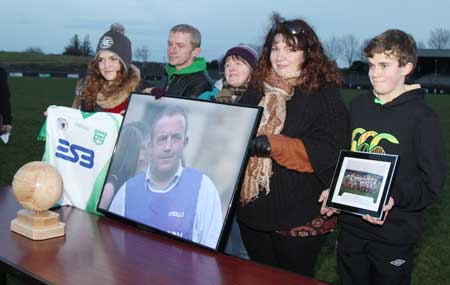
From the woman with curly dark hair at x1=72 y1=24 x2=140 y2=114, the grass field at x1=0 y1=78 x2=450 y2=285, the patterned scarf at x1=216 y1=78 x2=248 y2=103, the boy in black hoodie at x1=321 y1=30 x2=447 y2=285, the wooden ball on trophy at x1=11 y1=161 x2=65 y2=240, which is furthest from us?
the grass field at x1=0 y1=78 x2=450 y2=285

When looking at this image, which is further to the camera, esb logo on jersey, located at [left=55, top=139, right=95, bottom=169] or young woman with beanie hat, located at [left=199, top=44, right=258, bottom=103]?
young woman with beanie hat, located at [left=199, top=44, right=258, bottom=103]

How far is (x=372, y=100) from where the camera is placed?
2.51 meters

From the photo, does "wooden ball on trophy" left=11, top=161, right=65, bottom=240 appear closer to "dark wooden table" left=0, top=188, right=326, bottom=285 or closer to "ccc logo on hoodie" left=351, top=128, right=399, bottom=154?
"dark wooden table" left=0, top=188, right=326, bottom=285

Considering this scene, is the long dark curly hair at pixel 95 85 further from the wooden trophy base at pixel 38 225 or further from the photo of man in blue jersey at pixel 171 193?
the wooden trophy base at pixel 38 225

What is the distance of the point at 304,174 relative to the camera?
7.72ft

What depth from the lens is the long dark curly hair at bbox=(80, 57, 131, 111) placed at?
3.18 metres

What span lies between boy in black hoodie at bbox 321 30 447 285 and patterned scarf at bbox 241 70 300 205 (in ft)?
0.97

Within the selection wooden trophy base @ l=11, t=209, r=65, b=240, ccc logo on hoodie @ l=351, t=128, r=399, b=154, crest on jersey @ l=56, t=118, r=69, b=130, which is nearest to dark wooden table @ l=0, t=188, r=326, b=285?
wooden trophy base @ l=11, t=209, r=65, b=240

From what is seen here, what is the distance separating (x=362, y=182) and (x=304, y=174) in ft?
1.14

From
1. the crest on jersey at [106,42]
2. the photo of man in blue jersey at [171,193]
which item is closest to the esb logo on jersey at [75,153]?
the photo of man in blue jersey at [171,193]

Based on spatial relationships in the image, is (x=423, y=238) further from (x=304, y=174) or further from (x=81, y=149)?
(x=81, y=149)

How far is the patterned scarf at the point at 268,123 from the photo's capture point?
2.33 meters

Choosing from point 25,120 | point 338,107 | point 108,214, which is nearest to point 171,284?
point 108,214

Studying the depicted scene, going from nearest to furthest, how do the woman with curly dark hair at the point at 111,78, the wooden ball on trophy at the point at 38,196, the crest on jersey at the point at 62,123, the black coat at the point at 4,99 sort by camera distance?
the wooden ball on trophy at the point at 38,196 → the crest on jersey at the point at 62,123 → the woman with curly dark hair at the point at 111,78 → the black coat at the point at 4,99
